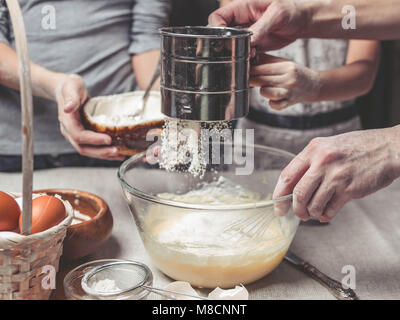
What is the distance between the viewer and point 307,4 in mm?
1120

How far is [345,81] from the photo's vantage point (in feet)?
4.81

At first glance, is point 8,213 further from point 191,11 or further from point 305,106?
point 191,11

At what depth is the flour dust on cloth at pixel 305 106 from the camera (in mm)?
1641

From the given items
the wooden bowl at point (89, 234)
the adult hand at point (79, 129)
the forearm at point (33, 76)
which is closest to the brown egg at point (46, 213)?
the wooden bowl at point (89, 234)

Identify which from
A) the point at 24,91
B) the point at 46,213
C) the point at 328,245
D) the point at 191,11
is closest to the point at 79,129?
the point at 46,213

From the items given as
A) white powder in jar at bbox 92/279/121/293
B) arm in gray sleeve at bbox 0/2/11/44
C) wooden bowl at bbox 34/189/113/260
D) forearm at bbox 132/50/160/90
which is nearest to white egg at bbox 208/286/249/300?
white powder in jar at bbox 92/279/121/293

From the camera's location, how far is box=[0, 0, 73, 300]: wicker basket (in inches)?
26.9

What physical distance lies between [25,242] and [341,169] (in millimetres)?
565

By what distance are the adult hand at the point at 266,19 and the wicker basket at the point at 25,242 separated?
1.71ft

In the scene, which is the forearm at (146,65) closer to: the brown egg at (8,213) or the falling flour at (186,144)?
the falling flour at (186,144)

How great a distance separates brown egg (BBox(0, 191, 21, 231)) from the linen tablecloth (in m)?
0.25

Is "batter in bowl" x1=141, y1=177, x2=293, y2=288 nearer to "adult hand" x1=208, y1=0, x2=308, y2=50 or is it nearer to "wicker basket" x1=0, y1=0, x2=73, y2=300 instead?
"wicker basket" x1=0, y1=0, x2=73, y2=300

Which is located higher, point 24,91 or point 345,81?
point 24,91
